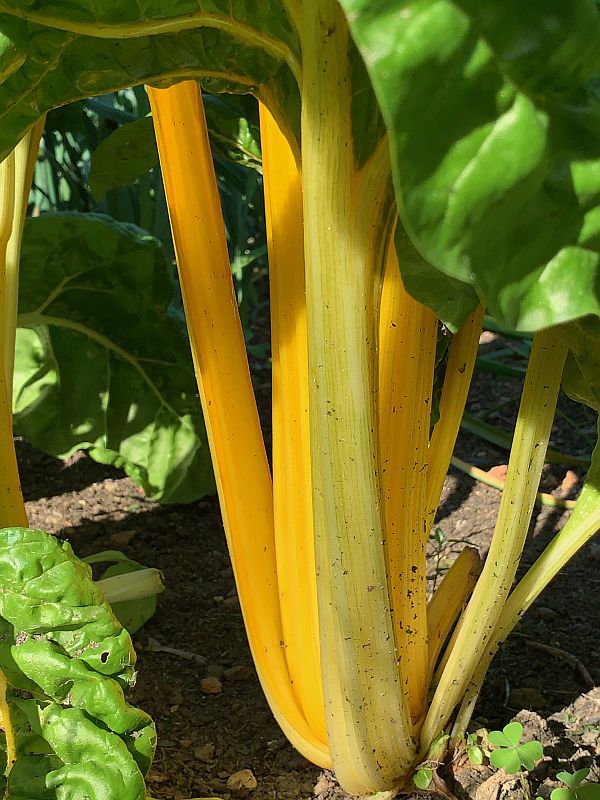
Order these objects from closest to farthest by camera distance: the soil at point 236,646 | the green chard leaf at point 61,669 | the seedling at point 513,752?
1. the green chard leaf at point 61,669
2. the seedling at point 513,752
3. the soil at point 236,646

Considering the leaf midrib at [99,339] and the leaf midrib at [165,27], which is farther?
the leaf midrib at [99,339]

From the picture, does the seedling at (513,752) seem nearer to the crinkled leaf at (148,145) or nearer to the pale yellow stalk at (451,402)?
the pale yellow stalk at (451,402)

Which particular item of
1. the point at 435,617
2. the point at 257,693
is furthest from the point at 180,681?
the point at 435,617

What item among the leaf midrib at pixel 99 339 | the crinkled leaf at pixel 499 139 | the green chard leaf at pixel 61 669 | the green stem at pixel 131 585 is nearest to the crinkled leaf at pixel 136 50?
the crinkled leaf at pixel 499 139

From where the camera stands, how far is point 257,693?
4.03ft

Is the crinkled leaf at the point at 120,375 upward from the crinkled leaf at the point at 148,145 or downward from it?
downward

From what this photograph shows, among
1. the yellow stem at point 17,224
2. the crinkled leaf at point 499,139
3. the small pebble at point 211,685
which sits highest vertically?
the crinkled leaf at point 499,139

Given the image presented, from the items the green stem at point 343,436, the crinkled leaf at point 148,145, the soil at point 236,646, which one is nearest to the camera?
the green stem at point 343,436

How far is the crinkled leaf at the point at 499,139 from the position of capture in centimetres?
44

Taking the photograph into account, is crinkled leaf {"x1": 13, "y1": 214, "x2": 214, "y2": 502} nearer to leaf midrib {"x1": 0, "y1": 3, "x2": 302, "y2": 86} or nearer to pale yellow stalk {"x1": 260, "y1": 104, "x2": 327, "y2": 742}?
pale yellow stalk {"x1": 260, "y1": 104, "x2": 327, "y2": 742}

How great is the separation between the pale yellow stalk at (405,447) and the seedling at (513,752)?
113mm

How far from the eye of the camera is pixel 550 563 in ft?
3.15

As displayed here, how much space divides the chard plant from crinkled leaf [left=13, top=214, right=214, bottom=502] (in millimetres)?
522

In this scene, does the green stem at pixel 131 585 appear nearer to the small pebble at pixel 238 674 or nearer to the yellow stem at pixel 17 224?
the small pebble at pixel 238 674
